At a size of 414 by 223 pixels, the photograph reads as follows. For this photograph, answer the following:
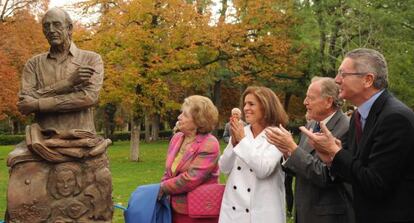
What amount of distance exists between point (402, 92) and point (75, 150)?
1541 centimetres

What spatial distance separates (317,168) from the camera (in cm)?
382

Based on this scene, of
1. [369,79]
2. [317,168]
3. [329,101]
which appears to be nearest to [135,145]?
[329,101]

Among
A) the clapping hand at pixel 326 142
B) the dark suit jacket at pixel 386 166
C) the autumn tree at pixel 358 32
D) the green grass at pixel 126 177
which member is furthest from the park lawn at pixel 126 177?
the autumn tree at pixel 358 32

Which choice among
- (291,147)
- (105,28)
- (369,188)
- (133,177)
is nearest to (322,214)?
(291,147)

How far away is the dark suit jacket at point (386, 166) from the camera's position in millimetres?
3027

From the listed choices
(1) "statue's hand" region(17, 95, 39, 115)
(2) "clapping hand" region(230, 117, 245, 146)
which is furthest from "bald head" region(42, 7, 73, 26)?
(2) "clapping hand" region(230, 117, 245, 146)

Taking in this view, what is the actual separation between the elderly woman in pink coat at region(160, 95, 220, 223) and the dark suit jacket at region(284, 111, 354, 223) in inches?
37.2

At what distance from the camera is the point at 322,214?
3984 millimetres

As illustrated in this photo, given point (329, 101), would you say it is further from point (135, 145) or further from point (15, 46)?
point (15, 46)

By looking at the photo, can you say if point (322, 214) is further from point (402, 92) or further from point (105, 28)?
point (105, 28)

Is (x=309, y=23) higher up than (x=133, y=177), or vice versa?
(x=309, y=23)

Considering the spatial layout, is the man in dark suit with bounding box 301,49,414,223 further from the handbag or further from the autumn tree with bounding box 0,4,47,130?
the autumn tree with bounding box 0,4,47,130

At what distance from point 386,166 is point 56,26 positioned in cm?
421

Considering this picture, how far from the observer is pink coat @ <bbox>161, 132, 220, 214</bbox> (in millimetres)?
4746
